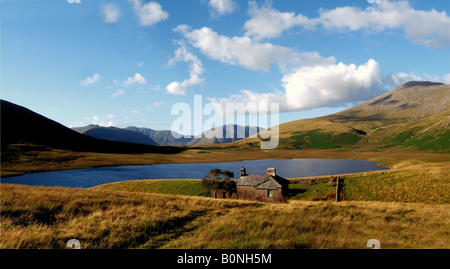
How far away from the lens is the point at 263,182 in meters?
54.3

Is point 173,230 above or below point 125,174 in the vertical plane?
above

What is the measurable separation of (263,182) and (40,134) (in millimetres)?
175110

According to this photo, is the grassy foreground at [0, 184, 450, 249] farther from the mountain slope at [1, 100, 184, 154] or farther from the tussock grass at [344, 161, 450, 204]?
the mountain slope at [1, 100, 184, 154]

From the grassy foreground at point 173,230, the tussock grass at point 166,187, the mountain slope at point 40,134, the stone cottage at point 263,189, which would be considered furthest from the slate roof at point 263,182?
the mountain slope at point 40,134

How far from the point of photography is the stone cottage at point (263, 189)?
51.7 meters

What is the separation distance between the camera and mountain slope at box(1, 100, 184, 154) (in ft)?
476

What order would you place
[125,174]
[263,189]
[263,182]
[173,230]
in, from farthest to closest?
[125,174], [263,182], [263,189], [173,230]

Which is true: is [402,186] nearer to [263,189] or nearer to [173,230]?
[263,189]

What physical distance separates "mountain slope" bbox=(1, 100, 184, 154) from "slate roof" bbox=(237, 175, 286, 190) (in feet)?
468

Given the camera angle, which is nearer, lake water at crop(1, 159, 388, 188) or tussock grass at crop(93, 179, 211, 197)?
tussock grass at crop(93, 179, 211, 197)

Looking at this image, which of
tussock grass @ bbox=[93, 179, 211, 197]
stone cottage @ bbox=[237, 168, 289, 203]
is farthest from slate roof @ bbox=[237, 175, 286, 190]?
tussock grass @ bbox=[93, 179, 211, 197]

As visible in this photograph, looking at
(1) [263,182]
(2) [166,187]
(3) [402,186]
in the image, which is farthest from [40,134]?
(3) [402,186]

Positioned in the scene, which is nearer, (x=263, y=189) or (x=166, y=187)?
(x=263, y=189)

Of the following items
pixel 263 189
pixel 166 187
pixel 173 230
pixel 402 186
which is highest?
pixel 173 230
